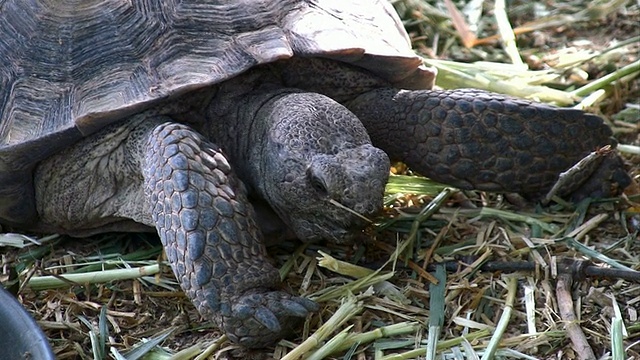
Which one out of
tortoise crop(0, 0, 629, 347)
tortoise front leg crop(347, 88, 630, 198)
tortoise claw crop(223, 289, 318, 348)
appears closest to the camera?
tortoise claw crop(223, 289, 318, 348)

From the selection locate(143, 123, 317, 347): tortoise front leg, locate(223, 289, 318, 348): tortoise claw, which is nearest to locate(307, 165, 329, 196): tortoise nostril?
locate(143, 123, 317, 347): tortoise front leg

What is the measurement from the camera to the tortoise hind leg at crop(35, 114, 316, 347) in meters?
3.36

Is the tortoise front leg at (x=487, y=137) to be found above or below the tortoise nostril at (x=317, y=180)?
below

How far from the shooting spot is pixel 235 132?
397 cm

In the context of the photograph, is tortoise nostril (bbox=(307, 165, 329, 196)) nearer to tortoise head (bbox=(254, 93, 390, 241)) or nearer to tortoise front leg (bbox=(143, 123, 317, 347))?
tortoise head (bbox=(254, 93, 390, 241))

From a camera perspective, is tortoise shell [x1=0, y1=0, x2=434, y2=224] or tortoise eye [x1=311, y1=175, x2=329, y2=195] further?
tortoise shell [x1=0, y1=0, x2=434, y2=224]

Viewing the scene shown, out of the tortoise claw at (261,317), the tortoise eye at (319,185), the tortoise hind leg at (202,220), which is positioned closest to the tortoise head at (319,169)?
the tortoise eye at (319,185)

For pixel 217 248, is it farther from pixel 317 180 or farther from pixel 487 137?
pixel 487 137

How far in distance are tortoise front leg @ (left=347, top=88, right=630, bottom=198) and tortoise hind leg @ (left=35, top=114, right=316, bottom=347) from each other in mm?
847

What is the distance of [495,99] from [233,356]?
154 cm

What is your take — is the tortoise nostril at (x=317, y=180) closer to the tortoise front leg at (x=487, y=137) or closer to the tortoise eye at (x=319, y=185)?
the tortoise eye at (x=319, y=185)

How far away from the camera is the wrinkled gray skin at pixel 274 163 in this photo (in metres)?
3.40

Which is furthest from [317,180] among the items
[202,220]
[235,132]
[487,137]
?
[487,137]

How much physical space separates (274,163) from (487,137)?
93cm
